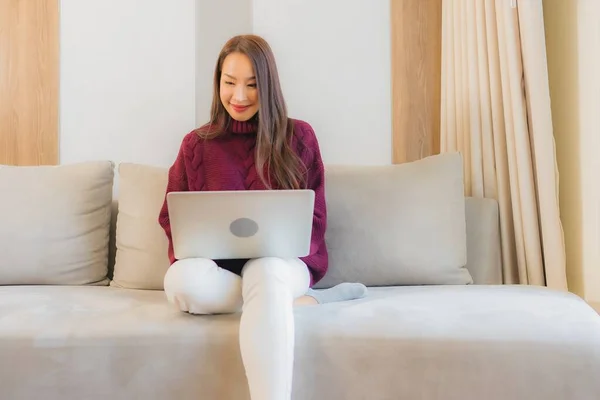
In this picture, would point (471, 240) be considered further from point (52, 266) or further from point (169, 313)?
point (52, 266)

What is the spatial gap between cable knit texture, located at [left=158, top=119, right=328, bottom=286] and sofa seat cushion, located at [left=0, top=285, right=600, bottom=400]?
1.26 ft

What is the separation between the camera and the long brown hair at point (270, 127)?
162cm

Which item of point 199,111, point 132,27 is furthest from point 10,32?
point 199,111

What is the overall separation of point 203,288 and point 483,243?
1.02m

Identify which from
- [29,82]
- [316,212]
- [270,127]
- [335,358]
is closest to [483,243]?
[316,212]

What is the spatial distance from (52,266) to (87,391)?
0.70 m

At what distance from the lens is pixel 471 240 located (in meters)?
1.93

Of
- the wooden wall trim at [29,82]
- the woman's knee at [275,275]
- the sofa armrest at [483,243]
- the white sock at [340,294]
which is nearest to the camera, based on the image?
the woman's knee at [275,275]

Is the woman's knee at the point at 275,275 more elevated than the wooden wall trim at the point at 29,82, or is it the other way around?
the wooden wall trim at the point at 29,82

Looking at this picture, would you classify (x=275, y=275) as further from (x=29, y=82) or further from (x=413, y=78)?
(x=29, y=82)

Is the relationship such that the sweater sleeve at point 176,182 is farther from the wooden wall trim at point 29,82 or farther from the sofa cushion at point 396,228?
the wooden wall trim at point 29,82

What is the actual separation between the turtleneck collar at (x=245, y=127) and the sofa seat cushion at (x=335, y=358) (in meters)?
0.62

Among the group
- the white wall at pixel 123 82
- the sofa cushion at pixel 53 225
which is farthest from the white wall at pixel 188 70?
the sofa cushion at pixel 53 225

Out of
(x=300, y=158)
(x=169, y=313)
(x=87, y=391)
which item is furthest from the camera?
(x=300, y=158)
